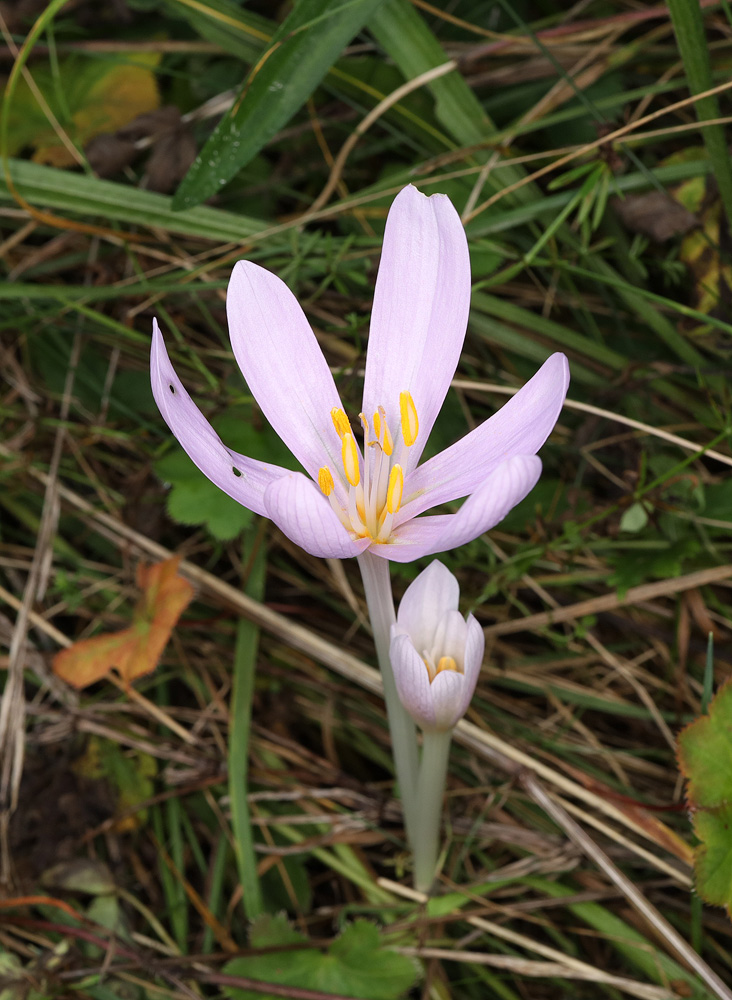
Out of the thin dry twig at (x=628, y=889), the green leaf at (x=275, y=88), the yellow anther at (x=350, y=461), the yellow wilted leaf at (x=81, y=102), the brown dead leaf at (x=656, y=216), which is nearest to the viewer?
the yellow anther at (x=350, y=461)

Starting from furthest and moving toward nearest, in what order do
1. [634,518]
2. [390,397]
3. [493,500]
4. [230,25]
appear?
[230,25], [634,518], [390,397], [493,500]

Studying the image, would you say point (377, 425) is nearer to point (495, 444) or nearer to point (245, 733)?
point (495, 444)

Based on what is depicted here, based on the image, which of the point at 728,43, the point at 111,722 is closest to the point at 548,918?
the point at 111,722

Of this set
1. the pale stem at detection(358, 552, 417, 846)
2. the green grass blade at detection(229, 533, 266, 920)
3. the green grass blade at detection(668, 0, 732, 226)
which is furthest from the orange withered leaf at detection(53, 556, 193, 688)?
the green grass blade at detection(668, 0, 732, 226)

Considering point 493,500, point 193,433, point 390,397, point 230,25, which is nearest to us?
point 493,500

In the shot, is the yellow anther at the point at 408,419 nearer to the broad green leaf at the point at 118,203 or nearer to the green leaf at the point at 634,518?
the green leaf at the point at 634,518

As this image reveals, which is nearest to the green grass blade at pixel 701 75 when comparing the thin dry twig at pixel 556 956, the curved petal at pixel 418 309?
the curved petal at pixel 418 309

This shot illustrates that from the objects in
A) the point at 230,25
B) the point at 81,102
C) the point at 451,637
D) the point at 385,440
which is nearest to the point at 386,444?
the point at 385,440
